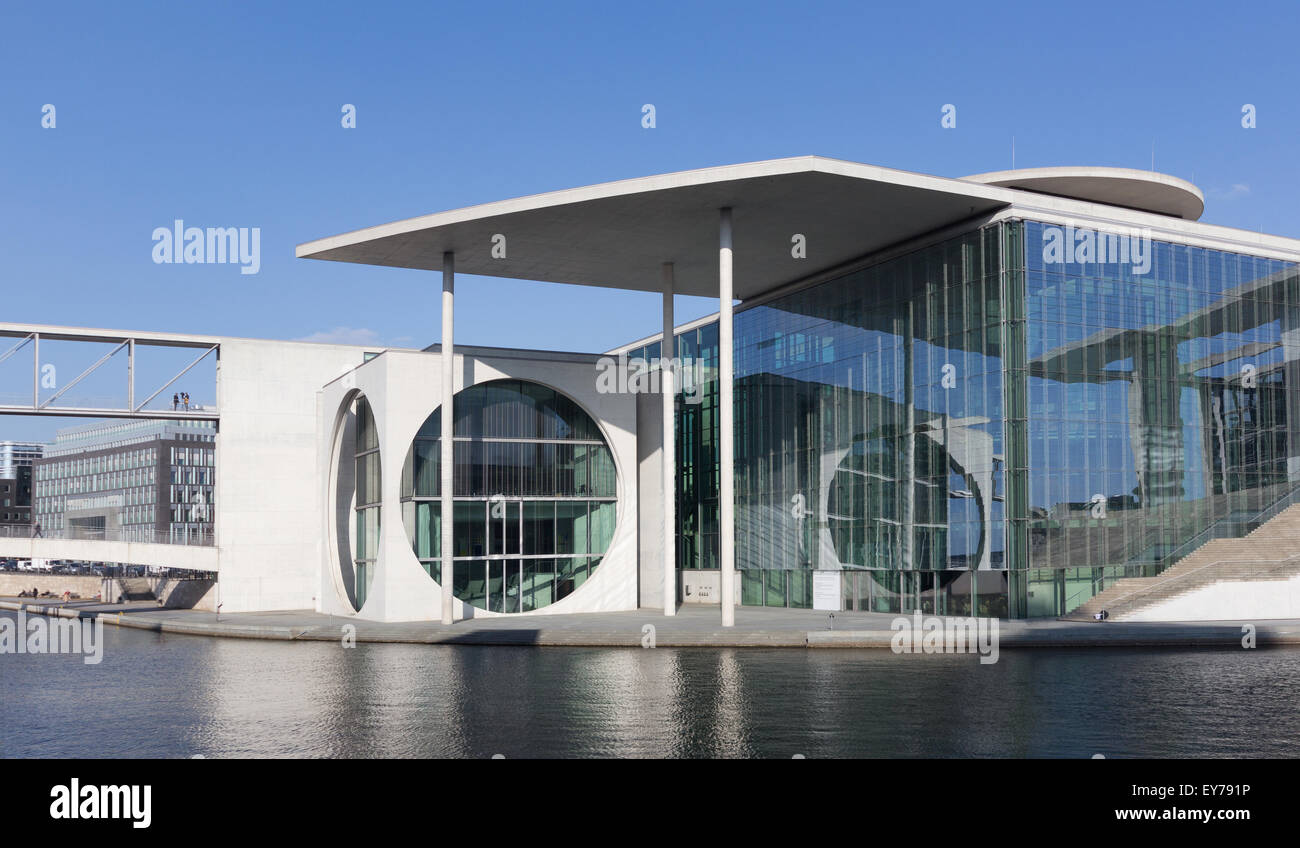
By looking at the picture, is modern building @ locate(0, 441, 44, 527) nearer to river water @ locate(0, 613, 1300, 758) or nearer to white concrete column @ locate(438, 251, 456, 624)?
white concrete column @ locate(438, 251, 456, 624)

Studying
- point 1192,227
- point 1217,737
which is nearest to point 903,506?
point 1192,227

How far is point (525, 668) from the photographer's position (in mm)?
23594

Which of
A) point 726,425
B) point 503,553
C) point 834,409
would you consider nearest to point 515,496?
point 503,553

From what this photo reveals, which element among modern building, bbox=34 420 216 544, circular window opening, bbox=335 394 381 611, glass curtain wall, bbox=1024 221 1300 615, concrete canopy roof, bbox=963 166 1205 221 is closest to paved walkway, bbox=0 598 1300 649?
circular window opening, bbox=335 394 381 611

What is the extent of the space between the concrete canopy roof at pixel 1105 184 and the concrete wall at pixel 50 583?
164 ft

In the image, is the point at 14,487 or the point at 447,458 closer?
the point at 447,458

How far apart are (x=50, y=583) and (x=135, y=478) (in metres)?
66.1

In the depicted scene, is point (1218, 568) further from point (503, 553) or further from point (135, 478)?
point (135, 478)

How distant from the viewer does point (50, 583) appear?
69.5 m

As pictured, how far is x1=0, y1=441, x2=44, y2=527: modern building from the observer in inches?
5837

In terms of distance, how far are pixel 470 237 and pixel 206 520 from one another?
4077 inches

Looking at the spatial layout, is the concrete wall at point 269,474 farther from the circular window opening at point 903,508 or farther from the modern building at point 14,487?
the modern building at point 14,487

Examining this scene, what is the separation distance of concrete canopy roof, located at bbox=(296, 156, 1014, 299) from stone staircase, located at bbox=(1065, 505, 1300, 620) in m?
10.7
